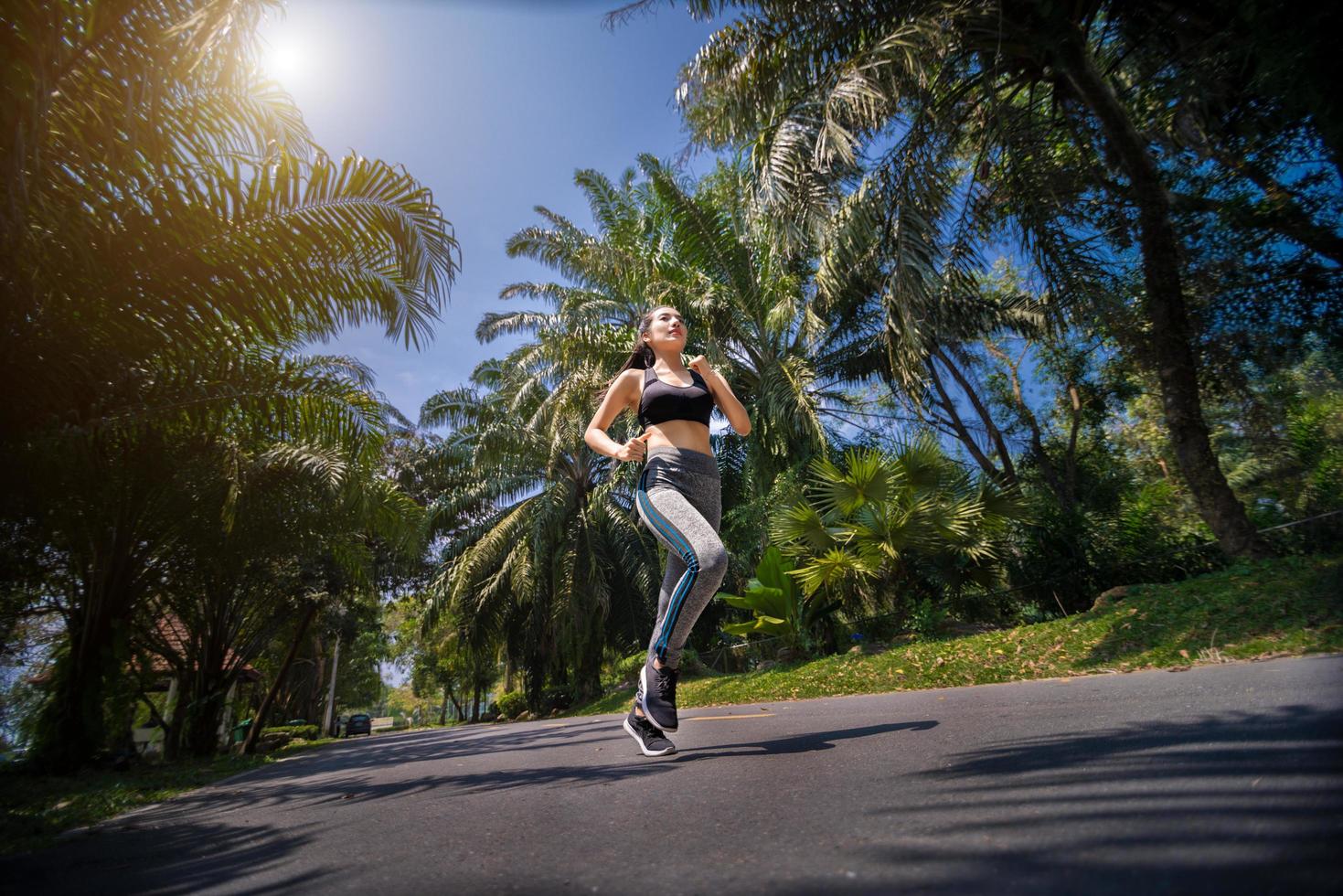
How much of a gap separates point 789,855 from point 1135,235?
8808mm

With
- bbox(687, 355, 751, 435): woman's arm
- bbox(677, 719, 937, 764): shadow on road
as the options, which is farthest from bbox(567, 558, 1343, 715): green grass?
bbox(687, 355, 751, 435): woman's arm

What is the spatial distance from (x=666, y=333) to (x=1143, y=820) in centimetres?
272

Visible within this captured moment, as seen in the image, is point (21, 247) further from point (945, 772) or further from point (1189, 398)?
point (1189, 398)

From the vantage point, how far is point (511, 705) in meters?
20.2

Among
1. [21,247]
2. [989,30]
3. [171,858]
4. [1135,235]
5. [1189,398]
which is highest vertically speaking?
[989,30]

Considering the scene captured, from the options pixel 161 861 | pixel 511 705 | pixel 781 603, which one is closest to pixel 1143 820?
pixel 161 861

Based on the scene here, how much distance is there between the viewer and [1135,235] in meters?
7.46

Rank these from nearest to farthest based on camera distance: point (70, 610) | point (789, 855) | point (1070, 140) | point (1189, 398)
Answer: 1. point (789, 855)
2. point (1189, 398)
3. point (70, 610)
4. point (1070, 140)

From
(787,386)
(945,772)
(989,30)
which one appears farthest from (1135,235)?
(945,772)

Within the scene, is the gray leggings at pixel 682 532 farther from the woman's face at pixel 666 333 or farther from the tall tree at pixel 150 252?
the tall tree at pixel 150 252

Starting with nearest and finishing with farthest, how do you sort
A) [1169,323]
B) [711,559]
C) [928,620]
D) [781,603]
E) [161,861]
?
[161,861]
[711,559]
[1169,323]
[928,620]
[781,603]

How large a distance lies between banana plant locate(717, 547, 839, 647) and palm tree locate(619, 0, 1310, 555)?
12.7ft

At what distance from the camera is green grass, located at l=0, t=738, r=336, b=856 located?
2.56m

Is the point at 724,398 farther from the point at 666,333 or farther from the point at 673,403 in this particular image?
the point at 666,333
